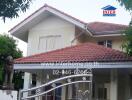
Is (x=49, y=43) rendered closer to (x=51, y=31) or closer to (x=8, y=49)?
(x=51, y=31)

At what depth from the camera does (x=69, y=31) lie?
22.1 meters

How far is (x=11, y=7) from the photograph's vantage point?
9836 mm

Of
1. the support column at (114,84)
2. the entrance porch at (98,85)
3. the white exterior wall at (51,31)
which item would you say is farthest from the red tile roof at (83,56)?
the white exterior wall at (51,31)

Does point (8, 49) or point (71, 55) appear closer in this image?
point (71, 55)

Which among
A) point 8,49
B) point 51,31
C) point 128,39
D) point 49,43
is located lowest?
point 128,39

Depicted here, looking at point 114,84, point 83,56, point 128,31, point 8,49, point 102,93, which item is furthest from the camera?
point 8,49

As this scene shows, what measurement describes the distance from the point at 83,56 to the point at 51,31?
239 inches

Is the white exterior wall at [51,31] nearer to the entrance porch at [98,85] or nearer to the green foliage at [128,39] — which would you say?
the entrance porch at [98,85]

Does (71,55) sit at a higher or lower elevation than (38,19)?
lower

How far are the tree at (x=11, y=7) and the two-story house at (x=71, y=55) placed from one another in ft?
12.0

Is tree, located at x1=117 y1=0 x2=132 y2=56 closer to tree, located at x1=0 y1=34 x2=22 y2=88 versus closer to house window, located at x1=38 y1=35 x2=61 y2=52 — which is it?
house window, located at x1=38 y1=35 x2=61 y2=52

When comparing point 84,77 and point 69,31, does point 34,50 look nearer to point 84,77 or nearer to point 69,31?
point 69,31

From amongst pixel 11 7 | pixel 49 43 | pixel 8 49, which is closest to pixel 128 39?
pixel 11 7

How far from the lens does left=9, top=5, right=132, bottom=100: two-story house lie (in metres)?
16.5
